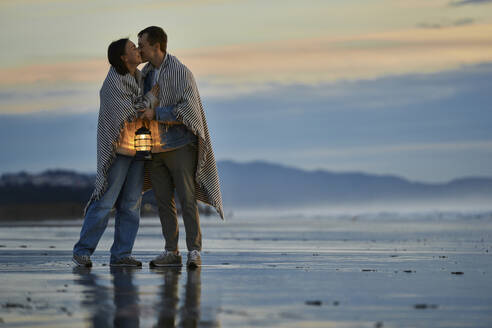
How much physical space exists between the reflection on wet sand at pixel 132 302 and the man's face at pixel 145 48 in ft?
7.67

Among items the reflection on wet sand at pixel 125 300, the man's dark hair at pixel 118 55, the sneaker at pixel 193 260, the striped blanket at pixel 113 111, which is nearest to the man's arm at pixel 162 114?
the striped blanket at pixel 113 111

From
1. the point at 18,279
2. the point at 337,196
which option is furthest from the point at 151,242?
the point at 337,196

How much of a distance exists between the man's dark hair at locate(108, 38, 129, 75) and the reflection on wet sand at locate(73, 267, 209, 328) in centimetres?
226

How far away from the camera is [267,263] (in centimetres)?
1091

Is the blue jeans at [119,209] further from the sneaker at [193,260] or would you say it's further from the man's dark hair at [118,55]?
the man's dark hair at [118,55]

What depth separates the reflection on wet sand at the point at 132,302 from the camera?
5930 millimetres

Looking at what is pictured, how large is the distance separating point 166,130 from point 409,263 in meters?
2.82

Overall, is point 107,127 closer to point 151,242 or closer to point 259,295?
point 259,295

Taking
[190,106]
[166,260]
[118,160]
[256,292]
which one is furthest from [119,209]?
[256,292]

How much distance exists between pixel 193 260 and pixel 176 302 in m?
3.39

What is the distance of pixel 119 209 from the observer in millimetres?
10969

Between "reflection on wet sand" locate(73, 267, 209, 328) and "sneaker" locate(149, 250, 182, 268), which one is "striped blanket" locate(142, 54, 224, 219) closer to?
"sneaker" locate(149, 250, 182, 268)

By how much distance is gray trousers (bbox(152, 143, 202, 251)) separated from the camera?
34.4ft

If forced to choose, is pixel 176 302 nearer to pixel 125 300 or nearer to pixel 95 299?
pixel 125 300
